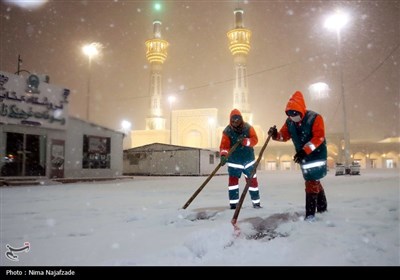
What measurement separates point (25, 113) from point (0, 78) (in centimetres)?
197

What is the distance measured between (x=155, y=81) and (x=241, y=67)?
20.1 metres

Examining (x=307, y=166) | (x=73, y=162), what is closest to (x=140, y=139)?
(x=73, y=162)

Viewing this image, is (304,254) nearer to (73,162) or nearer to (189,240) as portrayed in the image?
(189,240)

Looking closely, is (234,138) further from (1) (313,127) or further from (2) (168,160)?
(2) (168,160)

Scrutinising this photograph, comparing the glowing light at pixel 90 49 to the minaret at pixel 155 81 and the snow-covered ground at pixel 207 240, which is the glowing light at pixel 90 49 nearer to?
the snow-covered ground at pixel 207 240

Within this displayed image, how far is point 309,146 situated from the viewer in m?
4.14

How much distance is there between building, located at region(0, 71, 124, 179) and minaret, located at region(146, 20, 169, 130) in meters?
52.9

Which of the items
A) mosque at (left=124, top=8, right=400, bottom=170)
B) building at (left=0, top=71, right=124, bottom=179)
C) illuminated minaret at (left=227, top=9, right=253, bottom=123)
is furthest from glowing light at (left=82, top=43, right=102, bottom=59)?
illuminated minaret at (left=227, top=9, right=253, bottom=123)

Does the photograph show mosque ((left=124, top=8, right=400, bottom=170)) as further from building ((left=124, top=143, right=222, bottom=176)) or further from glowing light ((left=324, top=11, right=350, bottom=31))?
glowing light ((left=324, top=11, right=350, bottom=31))

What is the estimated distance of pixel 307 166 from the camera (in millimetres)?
4316

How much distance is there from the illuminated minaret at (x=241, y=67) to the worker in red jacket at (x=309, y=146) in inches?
2474

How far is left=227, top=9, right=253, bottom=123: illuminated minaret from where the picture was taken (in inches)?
2633
